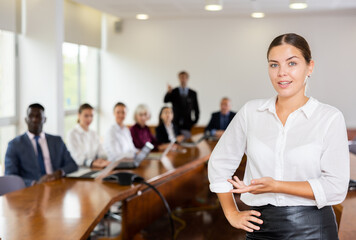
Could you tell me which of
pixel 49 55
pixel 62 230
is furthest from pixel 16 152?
pixel 49 55

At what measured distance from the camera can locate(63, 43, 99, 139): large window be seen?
26.4 feet

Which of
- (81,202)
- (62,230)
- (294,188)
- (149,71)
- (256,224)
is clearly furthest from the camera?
(149,71)

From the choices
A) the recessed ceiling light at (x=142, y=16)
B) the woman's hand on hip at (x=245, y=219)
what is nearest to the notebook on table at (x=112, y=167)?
the woman's hand on hip at (x=245, y=219)

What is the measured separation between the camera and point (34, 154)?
4176 mm

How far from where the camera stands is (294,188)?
138cm

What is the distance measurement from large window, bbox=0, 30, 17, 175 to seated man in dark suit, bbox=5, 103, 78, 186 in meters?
2.14

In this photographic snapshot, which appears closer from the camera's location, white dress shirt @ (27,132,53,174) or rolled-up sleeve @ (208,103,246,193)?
rolled-up sleeve @ (208,103,246,193)

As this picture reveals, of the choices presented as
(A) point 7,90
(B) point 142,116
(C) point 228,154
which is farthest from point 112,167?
(A) point 7,90

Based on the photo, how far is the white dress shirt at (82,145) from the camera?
16.7ft

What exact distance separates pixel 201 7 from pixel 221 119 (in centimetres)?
199

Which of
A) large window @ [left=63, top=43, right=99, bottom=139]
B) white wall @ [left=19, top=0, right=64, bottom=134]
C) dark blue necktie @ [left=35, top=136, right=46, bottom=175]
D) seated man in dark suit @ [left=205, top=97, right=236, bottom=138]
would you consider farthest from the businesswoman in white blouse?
large window @ [left=63, top=43, right=99, bottom=139]

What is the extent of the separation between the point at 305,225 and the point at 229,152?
335mm

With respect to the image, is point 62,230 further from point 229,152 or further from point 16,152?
point 16,152

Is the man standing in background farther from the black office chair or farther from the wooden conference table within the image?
the black office chair
